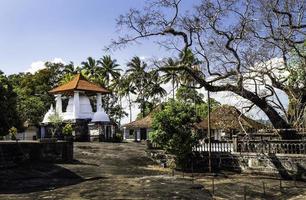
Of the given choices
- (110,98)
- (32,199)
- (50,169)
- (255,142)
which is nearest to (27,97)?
(110,98)

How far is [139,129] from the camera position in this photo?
5431 cm

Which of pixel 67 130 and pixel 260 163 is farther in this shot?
pixel 67 130

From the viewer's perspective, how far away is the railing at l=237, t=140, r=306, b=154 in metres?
21.5

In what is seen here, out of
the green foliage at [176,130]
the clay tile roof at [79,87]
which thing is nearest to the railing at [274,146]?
the green foliage at [176,130]

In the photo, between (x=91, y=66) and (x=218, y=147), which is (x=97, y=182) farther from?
(x=91, y=66)

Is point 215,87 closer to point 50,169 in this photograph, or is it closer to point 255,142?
point 255,142

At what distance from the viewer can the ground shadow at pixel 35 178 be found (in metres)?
17.0

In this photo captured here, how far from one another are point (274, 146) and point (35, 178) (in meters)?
12.1

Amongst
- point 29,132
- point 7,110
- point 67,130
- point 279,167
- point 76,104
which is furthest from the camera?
point 29,132

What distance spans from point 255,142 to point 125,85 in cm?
769

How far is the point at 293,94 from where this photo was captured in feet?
69.5

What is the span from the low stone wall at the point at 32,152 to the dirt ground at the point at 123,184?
2.48 ft

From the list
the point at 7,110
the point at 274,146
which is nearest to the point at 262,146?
the point at 274,146

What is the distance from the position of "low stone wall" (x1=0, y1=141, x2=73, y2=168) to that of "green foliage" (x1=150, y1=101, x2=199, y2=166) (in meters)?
5.42
